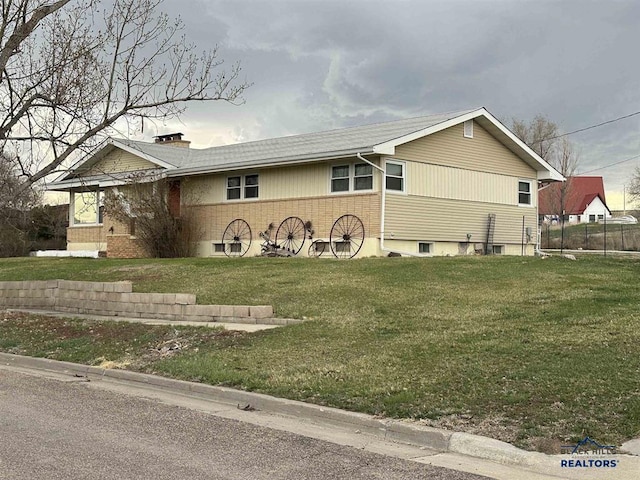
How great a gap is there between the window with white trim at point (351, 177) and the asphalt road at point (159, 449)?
1470 centimetres

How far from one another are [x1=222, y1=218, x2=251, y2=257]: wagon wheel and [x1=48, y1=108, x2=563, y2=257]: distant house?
0.05m

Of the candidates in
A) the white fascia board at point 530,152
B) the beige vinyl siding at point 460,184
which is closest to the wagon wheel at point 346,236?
the beige vinyl siding at point 460,184

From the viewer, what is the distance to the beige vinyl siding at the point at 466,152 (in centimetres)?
2286

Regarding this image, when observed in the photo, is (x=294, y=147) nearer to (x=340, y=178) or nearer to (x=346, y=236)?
(x=340, y=178)

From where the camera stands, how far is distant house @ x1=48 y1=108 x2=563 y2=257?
2186cm

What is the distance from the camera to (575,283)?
14086 mm

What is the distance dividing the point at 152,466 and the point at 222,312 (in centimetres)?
717

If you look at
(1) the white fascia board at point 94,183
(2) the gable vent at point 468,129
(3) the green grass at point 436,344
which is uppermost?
(2) the gable vent at point 468,129

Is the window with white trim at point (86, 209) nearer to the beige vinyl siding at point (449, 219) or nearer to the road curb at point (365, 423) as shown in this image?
the beige vinyl siding at point (449, 219)

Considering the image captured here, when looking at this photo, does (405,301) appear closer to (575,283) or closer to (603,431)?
(575,283)

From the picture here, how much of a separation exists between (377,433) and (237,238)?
19.0m

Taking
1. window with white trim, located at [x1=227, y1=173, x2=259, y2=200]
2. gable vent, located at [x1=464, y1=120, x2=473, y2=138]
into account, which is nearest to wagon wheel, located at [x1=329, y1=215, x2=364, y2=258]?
window with white trim, located at [x1=227, y1=173, x2=259, y2=200]

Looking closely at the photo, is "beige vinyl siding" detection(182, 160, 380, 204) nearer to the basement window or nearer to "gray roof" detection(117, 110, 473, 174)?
"gray roof" detection(117, 110, 473, 174)

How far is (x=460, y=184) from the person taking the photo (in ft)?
80.1
